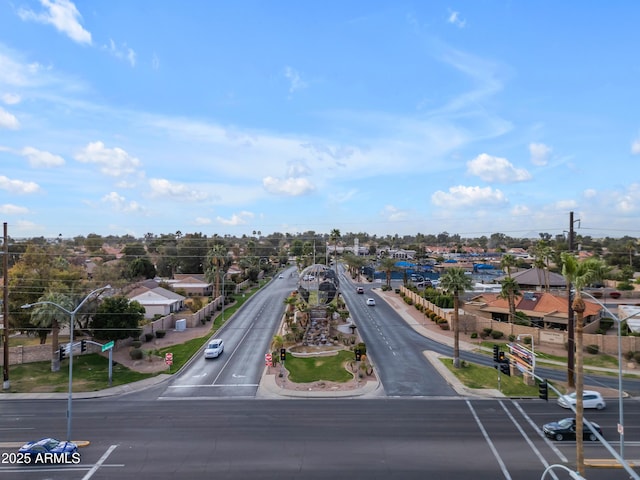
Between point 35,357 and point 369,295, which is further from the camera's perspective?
point 369,295

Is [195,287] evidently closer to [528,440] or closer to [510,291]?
[510,291]

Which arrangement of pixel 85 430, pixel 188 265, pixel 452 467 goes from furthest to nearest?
pixel 188 265 → pixel 85 430 → pixel 452 467

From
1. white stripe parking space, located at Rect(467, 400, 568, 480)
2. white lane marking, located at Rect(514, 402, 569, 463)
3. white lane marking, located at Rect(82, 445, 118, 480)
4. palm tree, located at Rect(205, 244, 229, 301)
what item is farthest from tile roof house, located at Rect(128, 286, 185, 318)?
white lane marking, located at Rect(514, 402, 569, 463)

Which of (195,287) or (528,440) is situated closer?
(528,440)

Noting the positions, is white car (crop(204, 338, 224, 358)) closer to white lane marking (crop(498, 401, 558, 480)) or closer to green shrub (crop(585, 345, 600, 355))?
white lane marking (crop(498, 401, 558, 480))

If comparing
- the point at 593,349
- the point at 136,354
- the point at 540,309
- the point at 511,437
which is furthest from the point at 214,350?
the point at 540,309

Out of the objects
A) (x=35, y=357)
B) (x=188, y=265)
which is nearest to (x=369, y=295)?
(x=188, y=265)

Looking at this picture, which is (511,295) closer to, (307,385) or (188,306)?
(307,385)
